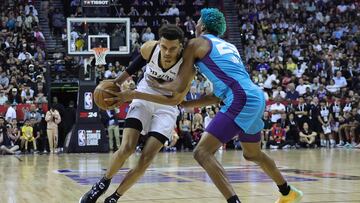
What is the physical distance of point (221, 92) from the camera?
5191mm

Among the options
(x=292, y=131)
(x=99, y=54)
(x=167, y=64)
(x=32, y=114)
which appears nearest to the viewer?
(x=167, y=64)

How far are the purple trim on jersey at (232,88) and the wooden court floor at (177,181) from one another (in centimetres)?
173

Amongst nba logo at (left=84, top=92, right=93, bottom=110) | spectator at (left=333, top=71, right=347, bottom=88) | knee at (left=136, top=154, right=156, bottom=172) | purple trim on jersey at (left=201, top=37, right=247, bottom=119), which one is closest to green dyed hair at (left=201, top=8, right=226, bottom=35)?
purple trim on jersey at (left=201, top=37, right=247, bottom=119)

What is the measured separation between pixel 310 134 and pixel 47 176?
10.4m

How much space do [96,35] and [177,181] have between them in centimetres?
827

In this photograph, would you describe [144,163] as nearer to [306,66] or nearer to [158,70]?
[158,70]

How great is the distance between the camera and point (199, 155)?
4922 millimetres

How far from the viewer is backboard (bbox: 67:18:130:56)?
15.9 metres

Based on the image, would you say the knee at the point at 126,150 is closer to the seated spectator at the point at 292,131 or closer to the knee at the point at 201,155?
the knee at the point at 201,155

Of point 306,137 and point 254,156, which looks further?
point 306,137

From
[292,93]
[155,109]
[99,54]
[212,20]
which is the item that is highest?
[212,20]

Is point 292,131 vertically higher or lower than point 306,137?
higher

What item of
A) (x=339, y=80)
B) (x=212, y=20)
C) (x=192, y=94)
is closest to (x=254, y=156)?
(x=212, y=20)

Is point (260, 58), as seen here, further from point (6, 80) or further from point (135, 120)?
point (135, 120)
